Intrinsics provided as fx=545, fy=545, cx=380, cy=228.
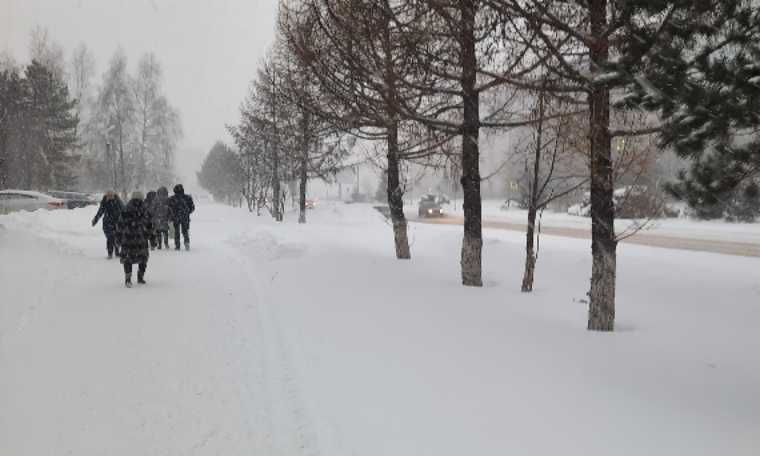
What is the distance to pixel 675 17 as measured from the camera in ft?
15.4

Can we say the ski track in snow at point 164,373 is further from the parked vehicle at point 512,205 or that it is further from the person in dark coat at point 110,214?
the parked vehicle at point 512,205

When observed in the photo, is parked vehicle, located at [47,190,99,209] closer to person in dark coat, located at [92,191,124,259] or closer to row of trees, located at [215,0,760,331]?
person in dark coat, located at [92,191,124,259]

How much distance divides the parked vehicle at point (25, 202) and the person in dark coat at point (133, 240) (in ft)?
68.1

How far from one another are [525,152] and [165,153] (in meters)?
53.5

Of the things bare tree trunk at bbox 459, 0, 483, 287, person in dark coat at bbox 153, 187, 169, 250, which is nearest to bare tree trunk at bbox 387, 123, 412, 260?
bare tree trunk at bbox 459, 0, 483, 287

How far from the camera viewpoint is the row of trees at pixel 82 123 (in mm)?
38844

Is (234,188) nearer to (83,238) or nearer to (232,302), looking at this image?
(83,238)

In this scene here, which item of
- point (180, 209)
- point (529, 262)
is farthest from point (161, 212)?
point (529, 262)

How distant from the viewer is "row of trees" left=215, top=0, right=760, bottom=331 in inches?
166

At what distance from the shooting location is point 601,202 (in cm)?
686

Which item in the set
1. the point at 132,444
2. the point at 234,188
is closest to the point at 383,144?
the point at 132,444

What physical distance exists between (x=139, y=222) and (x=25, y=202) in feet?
72.0

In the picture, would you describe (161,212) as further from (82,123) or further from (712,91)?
(82,123)

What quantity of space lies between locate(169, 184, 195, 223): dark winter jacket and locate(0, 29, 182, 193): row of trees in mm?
23947
